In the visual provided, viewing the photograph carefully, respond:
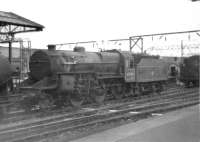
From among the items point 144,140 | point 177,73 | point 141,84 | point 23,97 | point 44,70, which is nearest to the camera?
point 144,140

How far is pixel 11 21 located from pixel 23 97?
4693mm

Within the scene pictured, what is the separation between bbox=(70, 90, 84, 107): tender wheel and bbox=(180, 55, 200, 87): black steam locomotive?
1590cm

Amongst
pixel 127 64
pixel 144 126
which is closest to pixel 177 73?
pixel 127 64

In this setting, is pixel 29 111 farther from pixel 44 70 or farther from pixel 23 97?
pixel 44 70

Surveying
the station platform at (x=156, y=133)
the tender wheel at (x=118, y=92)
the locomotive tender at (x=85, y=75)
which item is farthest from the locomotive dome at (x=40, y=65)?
the station platform at (x=156, y=133)

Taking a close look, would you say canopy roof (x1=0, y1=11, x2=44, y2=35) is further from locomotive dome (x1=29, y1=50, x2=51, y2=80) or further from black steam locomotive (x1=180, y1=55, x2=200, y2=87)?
black steam locomotive (x1=180, y1=55, x2=200, y2=87)

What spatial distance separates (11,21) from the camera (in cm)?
1611

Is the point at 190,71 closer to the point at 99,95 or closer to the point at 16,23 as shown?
the point at 99,95

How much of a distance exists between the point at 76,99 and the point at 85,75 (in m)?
1.40

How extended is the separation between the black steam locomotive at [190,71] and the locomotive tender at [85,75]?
324 inches

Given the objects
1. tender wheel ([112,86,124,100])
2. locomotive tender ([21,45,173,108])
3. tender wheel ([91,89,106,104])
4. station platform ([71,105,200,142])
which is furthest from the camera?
tender wheel ([112,86,124,100])

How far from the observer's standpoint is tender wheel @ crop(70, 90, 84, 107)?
15.0 m

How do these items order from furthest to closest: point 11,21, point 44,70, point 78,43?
point 78,43 < point 11,21 < point 44,70

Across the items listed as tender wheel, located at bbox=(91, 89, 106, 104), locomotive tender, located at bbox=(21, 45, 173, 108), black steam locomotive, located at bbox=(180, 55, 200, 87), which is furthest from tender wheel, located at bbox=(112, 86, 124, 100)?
black steam locomotive, located at bbox=(180, 55, 200, 87)
